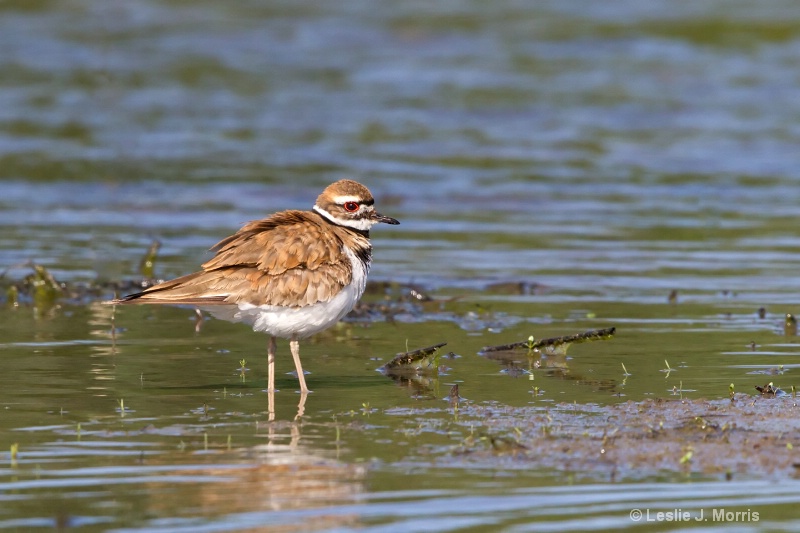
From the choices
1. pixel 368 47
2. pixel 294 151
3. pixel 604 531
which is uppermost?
pixel 368 47

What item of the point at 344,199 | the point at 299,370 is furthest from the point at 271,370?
the point at 344,199

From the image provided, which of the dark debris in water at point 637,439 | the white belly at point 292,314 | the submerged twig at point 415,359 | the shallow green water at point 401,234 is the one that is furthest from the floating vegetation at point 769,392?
the white belly at point 292,314

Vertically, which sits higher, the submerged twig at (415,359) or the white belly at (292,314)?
the white belly at (292,314)

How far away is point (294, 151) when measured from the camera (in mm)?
20250

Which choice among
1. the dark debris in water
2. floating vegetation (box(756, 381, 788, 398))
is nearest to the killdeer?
the dark debris in water

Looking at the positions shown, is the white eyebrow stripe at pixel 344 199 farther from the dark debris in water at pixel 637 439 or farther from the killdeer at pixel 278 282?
the dark debris in water at pixel 637 439

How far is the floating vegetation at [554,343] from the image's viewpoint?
8.67m

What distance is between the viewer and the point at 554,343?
887 centimetres

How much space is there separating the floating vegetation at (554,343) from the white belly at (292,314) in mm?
1259

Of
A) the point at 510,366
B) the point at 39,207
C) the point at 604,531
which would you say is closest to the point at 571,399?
the point at 510,366

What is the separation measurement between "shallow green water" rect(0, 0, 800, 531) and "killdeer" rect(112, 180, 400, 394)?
1.54 ft

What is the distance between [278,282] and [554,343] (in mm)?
2077

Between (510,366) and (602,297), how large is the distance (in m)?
2.72

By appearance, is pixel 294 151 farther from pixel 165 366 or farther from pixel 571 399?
pixel 571 399
